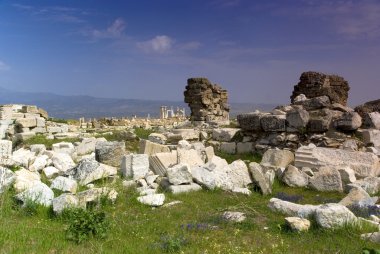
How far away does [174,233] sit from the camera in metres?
6.87

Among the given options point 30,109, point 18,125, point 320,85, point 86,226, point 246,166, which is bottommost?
point 86,226

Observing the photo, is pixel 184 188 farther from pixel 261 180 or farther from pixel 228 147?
pixel 228 147

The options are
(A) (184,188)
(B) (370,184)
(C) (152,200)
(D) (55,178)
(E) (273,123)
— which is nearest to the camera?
(C) (152,200)

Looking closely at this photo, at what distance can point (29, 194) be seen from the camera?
26.2 ft

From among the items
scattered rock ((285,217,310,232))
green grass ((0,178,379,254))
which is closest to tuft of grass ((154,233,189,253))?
green grass ((0,178,379,254))

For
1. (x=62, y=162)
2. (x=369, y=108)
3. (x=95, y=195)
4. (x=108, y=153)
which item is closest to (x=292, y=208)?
(x=95, y=195)

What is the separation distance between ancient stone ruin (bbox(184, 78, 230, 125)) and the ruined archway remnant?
8205 millimetres

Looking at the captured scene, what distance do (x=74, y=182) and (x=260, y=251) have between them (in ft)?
15.6

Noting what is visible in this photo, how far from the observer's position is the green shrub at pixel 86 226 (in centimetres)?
628

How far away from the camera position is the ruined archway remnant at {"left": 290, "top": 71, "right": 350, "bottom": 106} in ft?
68.5

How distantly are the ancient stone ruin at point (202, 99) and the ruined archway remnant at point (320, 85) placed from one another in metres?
8.20

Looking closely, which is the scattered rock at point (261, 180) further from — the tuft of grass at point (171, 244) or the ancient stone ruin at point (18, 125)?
the ancient stone ruin at point (18, 125)

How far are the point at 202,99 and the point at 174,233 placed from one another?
75.0ft

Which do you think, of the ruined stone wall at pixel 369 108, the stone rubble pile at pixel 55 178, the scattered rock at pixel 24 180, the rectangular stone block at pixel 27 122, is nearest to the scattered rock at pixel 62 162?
the stone rubble pile at pixel 55 178
